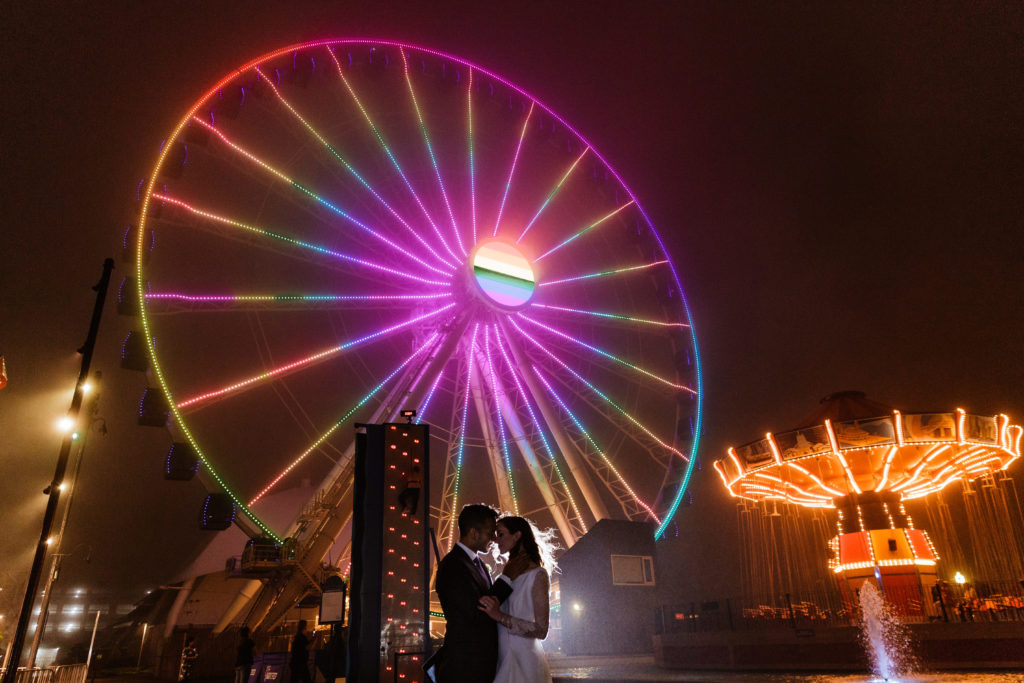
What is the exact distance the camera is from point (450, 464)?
53.6 ft

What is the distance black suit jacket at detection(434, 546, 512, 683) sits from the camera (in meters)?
3.27

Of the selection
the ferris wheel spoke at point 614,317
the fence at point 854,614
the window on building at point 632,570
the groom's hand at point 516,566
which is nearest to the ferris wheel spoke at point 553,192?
the ferris wheel spoke at point 614,317

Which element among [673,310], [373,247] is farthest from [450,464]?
[673,310]

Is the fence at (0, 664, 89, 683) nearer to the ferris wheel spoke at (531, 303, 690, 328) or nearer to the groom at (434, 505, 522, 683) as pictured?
the groom at (434, 505, 522, 683)

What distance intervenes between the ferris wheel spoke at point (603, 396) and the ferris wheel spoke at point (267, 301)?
3.17 m

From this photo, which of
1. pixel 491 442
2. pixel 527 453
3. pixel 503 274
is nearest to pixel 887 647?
pixel 527 453

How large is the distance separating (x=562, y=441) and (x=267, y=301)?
836 centimetres

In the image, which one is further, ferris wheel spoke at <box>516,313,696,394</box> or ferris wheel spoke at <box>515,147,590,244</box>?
ferris wheel spoke at <box>515,147,590,244</box>

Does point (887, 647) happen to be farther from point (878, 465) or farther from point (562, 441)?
point (562, 441)

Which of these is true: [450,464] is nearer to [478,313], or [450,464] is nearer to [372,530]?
[478,313]

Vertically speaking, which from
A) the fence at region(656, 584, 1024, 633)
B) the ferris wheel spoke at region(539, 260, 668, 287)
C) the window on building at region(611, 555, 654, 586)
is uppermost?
the ferris wheel spoke at region(539, 260, 668, 287)

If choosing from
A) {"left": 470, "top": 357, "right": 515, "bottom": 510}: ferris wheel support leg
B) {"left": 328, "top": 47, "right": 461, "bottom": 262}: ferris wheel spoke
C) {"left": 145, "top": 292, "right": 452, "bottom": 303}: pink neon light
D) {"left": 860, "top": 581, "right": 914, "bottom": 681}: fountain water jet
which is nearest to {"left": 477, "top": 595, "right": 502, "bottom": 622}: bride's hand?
{"left": 860, "top": 581, "right": 914, "bottom": 681}: fountain water jet

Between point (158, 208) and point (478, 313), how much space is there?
7432 millimetres

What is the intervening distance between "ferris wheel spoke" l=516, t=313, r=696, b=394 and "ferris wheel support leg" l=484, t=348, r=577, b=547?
1837 millimetres
